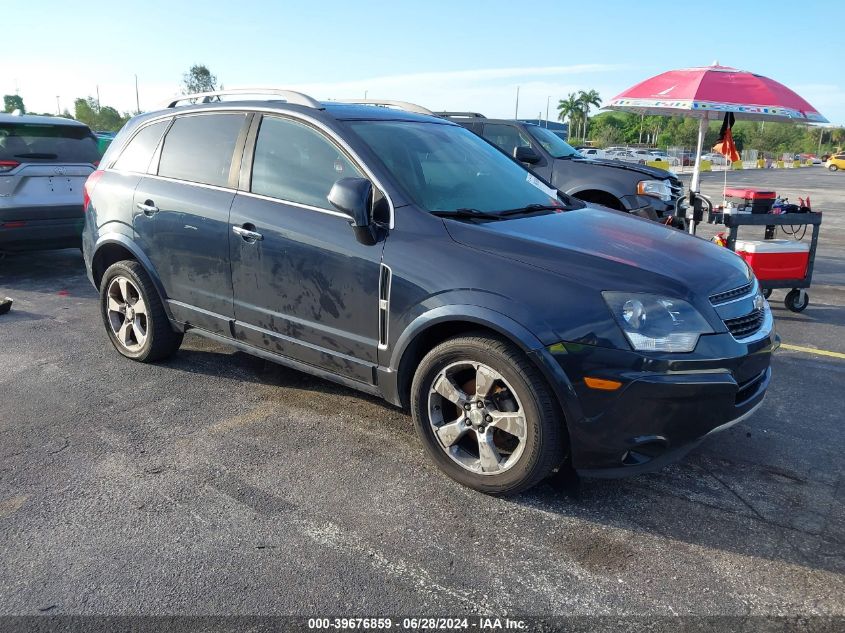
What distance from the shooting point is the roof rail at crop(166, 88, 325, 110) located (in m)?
3.92

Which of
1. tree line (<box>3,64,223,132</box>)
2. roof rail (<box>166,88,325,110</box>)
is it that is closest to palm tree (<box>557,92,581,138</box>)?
tree line (<box>3,64,223,132</box>)

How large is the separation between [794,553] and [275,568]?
210cm

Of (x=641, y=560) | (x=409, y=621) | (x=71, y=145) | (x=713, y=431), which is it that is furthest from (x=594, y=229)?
(x=71, y=145)

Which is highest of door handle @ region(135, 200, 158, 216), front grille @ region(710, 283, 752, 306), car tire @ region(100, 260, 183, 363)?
door handle @ region(135, 200, 158, 216)

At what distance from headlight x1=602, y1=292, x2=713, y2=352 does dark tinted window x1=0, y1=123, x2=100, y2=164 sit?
6996mm

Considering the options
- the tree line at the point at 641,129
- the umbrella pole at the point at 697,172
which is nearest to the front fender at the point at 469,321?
the umbrella pole at the point at 697,172

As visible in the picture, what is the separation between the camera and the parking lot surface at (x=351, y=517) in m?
2.49

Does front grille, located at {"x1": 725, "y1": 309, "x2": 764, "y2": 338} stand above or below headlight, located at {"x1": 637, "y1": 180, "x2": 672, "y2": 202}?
below

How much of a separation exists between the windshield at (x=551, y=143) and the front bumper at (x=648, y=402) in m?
6.70

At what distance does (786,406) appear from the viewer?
4.25m

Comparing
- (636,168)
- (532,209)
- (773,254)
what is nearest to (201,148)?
(532,209)

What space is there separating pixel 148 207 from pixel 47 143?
4136 millimetres

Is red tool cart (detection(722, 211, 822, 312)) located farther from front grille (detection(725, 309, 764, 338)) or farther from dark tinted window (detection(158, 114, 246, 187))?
dark tinted window (detection(158, 114, 246, 187))

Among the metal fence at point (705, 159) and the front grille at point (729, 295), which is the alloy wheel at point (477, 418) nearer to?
the front grille at point (729, 295)
